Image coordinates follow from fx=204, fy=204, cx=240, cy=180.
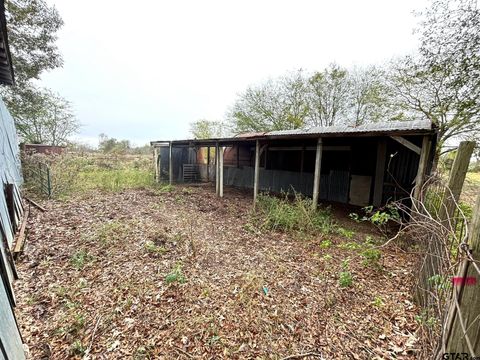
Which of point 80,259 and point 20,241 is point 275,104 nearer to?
point 80,259

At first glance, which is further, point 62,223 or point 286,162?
point 286,162

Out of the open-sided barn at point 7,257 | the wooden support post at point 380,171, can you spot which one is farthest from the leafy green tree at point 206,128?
the wooden support post at point 380,171

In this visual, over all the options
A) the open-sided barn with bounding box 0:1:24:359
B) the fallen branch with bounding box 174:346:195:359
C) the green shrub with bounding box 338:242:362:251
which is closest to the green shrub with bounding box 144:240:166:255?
the open-sided barn with bounding box 0:1:24:359

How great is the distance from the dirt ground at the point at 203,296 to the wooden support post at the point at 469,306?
1.35m

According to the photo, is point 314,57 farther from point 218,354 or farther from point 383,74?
point 218,354

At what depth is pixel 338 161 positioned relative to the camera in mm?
7758

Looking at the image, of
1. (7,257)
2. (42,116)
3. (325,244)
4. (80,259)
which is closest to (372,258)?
(325,244)

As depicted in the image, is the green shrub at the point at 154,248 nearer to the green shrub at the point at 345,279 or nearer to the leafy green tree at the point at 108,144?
the green shrub at the point at 345,279

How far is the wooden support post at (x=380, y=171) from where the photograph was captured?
6.59 metres

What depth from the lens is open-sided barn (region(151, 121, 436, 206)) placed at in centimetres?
512

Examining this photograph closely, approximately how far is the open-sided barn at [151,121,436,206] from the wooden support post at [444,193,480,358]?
3844 millimetres

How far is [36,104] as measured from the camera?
11109 mm

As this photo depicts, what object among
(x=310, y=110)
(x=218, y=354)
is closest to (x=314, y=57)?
A: (x=310, y=110)

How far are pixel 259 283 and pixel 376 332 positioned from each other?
146 centimetres
